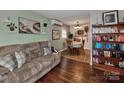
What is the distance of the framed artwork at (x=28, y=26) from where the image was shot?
11.1 ft

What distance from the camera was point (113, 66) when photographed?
11.9 ft

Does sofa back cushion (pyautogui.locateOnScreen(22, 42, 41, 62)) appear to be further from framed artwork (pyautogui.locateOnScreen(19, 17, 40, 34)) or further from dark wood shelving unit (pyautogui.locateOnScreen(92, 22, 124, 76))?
dark wood shelving unit (pyautogui.locateOnScreen(92, 22, 124, 76))

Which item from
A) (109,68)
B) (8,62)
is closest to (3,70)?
(8,62)

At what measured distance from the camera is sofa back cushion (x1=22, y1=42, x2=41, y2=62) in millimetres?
3310

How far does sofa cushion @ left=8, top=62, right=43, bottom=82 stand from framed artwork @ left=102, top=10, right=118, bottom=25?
266 centimetres

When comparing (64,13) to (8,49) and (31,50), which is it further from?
(8,49)

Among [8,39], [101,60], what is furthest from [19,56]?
[101,60]

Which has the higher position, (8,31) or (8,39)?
(8,31)

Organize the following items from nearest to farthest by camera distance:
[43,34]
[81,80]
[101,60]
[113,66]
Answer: [81,80]
[113,66]
[101,60]
[43,34]

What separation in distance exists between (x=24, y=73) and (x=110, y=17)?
124 inches

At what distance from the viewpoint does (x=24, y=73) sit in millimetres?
2369

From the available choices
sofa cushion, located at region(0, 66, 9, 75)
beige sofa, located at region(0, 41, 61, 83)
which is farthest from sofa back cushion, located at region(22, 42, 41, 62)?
sofa cushion, located at region(0, 66, 9, 75)
